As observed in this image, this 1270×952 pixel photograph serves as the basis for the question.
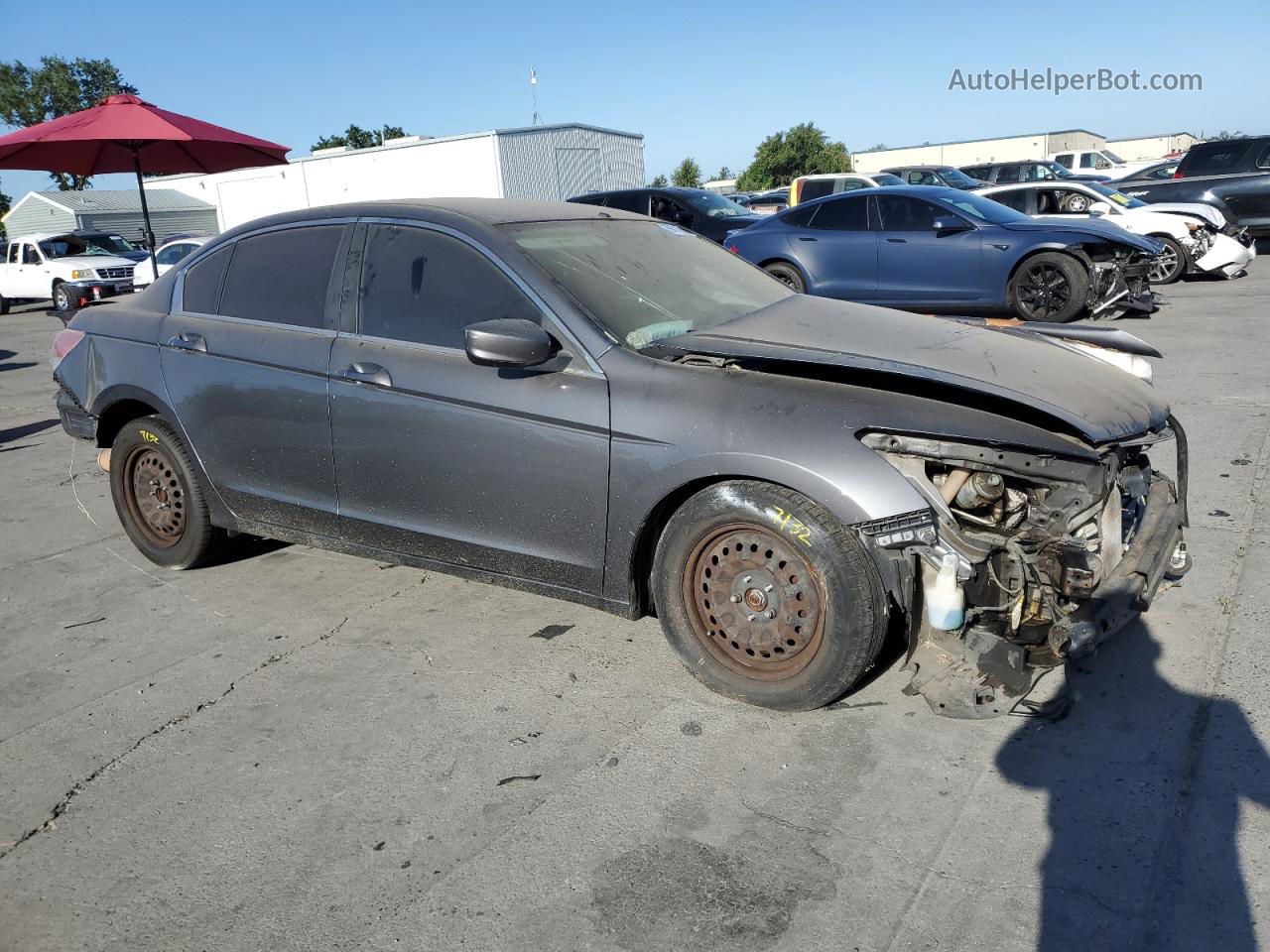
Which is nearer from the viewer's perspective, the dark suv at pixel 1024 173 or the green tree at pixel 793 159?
the dark suv at pixel 1024 173

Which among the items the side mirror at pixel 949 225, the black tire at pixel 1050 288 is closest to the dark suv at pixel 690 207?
the side mirror at pixel 949 225

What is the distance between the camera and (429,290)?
3936 mm

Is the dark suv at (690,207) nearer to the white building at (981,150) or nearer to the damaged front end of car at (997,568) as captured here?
the damaged front end of car at (997,568)

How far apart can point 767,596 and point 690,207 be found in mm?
13466

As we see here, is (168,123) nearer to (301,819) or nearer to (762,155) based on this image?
(301,819)

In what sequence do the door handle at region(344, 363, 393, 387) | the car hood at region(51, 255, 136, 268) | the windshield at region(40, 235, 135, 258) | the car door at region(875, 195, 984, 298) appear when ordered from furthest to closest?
the windshield at region(40, 235, 135, 258) → the car hood at region(51, 255, 136, 268) → the car door at region(875, 195, 984, 298) → the door handle at region(344, 363, 393, 387)

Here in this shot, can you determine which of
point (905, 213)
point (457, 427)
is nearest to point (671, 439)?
point (457, 427)

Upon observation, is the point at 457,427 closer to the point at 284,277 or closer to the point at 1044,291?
the point at 284,277

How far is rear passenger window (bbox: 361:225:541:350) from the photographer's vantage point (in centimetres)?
378

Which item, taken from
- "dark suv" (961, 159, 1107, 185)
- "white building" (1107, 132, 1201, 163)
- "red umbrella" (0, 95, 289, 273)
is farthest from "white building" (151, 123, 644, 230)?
"white building" (1107, 132, 1201, 163)

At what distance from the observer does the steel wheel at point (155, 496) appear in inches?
190

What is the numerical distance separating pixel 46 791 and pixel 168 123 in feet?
24.8

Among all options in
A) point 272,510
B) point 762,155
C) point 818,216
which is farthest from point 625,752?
point 762,155

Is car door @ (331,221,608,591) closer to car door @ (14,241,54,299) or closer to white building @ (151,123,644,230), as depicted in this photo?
car door @ (14,241,54,299)
